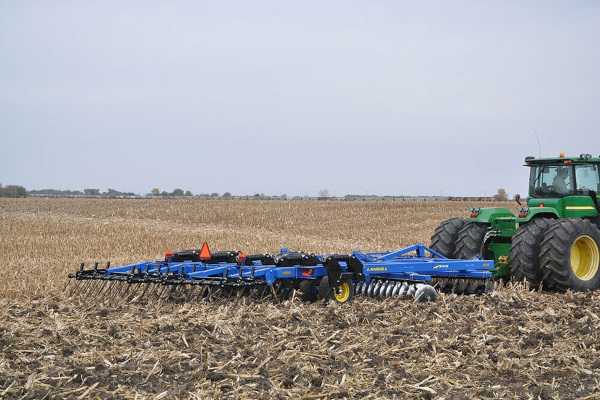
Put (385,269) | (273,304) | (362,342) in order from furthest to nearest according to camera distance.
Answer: (385,269)
(273,304)
(362,342)

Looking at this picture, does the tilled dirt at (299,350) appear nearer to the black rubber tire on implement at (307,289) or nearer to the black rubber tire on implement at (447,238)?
the black rubber tire on implement at (307,289)

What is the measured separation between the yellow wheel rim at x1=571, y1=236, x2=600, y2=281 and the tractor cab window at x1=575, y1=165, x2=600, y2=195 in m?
1.08

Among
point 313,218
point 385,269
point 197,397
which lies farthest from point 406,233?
point 197,397

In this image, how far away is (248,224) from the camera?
29750 mm

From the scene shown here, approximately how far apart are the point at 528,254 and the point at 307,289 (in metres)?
3.18

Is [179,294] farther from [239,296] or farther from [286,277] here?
[286,277]

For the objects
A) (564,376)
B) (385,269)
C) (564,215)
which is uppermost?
(564,215)

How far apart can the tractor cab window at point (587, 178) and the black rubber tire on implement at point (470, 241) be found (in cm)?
167

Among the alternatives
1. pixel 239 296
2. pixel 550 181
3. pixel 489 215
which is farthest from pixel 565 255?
pixel 239 296

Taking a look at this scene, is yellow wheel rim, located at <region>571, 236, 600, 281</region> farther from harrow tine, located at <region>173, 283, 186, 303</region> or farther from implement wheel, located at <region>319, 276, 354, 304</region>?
harrow tine, located at <region>173, 283, 186, 303</region>

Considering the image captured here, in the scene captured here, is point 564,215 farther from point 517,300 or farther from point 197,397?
point 197,397

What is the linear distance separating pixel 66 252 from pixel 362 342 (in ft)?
36.7

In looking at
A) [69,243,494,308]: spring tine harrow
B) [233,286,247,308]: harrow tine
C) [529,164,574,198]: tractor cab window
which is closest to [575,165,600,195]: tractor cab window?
[529,164,574,198]: tractor cab window

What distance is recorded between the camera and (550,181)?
11.0 meters
